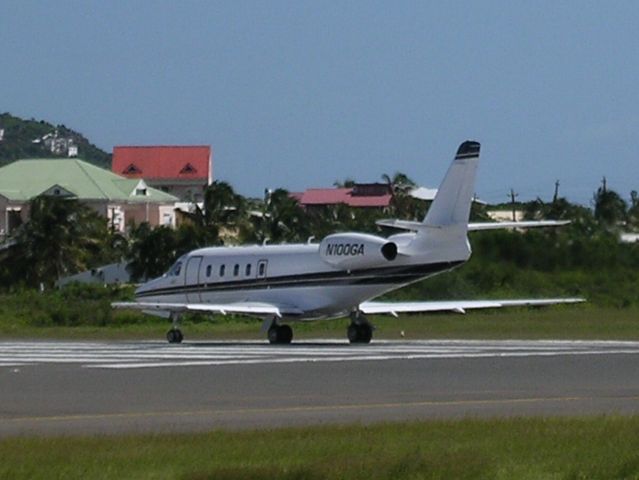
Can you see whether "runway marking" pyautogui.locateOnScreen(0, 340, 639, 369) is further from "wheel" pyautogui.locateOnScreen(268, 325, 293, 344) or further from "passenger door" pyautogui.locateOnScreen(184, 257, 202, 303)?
"passenger door" pyautogui.locateOnScreen(184, 257, 202, 303)

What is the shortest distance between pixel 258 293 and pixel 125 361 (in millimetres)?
11941

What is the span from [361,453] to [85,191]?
5034 inches

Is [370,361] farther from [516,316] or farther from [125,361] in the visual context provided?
[516,316]

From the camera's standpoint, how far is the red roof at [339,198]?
17088cm

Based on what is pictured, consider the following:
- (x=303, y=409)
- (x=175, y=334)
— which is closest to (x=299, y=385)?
(x=303, y=409)

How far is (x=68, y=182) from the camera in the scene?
5650 inches

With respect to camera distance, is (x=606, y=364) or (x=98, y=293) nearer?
(x=606, y=364)

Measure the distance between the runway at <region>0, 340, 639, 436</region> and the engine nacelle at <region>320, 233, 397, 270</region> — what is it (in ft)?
9.48

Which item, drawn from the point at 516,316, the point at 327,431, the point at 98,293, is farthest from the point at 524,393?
the point at 98,293

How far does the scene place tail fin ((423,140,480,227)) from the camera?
40.9 m

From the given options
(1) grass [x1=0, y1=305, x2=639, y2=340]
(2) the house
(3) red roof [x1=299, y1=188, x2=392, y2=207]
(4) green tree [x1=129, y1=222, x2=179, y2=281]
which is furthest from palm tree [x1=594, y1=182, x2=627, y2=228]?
(3) red roof [x1=299, y1=188, x2=392, y2=207]

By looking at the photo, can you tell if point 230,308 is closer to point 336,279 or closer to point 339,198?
point 336,279

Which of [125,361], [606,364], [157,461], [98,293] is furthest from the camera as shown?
[98,293]

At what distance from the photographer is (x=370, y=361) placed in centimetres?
3288
